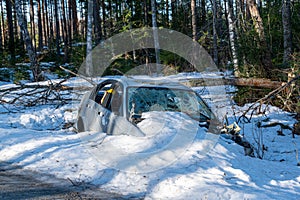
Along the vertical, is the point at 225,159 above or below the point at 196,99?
below

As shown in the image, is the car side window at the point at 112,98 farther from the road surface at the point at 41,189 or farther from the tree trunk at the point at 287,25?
the tree trunk at the point at 287,25

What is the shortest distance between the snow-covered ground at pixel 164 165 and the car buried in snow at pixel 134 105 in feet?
0.79

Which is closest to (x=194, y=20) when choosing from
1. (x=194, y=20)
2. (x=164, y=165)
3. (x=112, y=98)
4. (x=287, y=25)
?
(x=194, y=20)

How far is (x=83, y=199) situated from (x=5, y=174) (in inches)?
68.4

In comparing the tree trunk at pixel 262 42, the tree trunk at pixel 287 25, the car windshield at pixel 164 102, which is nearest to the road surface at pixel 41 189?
the car windshield at pixel 164 102

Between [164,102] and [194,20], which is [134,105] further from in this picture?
[194,20]

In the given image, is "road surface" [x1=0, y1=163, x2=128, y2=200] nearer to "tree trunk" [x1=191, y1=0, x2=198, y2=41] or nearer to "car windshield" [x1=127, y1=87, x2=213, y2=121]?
"car windshield" [x1=127, y1=87, x2=213, y2=121]

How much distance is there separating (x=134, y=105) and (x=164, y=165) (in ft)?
5.33

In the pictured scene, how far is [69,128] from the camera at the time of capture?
8.94 m

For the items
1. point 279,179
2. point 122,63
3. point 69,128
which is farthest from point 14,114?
point 122,63

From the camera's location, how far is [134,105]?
6.07 meters

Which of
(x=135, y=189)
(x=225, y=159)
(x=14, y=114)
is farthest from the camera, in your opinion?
(x=14, y=114)

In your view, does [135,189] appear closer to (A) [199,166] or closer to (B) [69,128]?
(A) [199,166]

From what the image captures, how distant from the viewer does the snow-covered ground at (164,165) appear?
412 cm
